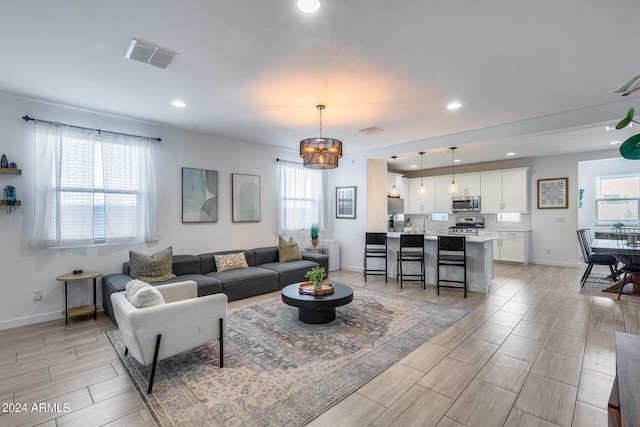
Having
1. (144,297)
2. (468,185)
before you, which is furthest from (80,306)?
(468,185)

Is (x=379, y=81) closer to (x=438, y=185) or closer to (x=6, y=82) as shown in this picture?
(x=6, y=82)

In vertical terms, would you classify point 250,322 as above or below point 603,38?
below

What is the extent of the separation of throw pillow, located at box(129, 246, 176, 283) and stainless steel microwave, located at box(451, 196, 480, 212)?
7.50m

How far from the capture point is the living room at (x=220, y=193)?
140 inches

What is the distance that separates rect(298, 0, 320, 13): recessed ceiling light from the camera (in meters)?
1.91

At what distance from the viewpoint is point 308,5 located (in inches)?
76.5

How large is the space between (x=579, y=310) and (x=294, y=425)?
14.2ft

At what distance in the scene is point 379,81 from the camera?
3.08m

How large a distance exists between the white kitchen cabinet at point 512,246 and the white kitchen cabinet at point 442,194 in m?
1.48

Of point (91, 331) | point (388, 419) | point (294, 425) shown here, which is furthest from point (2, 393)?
point (388, 419)

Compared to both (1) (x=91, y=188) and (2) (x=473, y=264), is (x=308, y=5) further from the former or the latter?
(2) (x=473, y=264)

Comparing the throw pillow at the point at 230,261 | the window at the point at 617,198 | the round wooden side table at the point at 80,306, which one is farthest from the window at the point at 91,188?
the window at the point at 617,198

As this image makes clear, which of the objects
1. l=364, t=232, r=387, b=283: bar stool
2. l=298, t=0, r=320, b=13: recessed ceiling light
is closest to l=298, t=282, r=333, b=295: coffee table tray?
l=364, t=232, r=387, b=283: bar stool

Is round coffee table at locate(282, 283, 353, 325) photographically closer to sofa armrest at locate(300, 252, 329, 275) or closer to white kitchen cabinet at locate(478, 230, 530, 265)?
sofa armrest at locate(300, 252, 329, 275)
